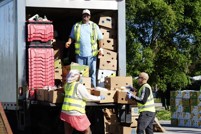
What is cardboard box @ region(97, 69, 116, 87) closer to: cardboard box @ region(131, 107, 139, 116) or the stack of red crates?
the stack of red crates

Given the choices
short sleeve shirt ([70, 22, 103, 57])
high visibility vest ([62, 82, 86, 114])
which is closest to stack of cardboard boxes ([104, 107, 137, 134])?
short sleeve shirt ([70, 22, 103, 57])

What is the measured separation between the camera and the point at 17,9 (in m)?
11.0

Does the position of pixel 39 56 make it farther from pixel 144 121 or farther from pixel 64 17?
pixel 144 121

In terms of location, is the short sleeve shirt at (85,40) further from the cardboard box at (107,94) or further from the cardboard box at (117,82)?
the cardboard box at (107,94)

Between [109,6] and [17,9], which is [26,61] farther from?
[109,6]

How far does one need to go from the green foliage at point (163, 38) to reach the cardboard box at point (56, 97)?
18.6 m

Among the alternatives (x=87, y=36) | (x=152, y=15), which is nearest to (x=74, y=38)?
(x=87, y=36)

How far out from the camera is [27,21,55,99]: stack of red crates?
1100cm

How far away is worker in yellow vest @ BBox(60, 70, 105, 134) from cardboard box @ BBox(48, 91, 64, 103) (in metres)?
0.21

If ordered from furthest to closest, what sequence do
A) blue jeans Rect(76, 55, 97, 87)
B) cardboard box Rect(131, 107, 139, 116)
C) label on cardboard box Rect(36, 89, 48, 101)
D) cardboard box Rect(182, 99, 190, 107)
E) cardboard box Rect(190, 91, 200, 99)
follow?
cardboard box Rect(182, 99, 190, 107), cardboard box Rect(190, 91, 200, 99), cardboard box Rect(131, 107, 139, 116), blue jeans Rect(76, 55, 97, 87), label on cardboard box Rect(36, 89, 48, 101)

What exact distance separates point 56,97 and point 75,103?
425 mm

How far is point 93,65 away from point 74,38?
2.22 ft

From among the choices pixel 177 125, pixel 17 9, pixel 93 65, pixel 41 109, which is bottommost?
pixel 177 125

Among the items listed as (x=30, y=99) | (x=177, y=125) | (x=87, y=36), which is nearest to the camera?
(x=30, y=99)
